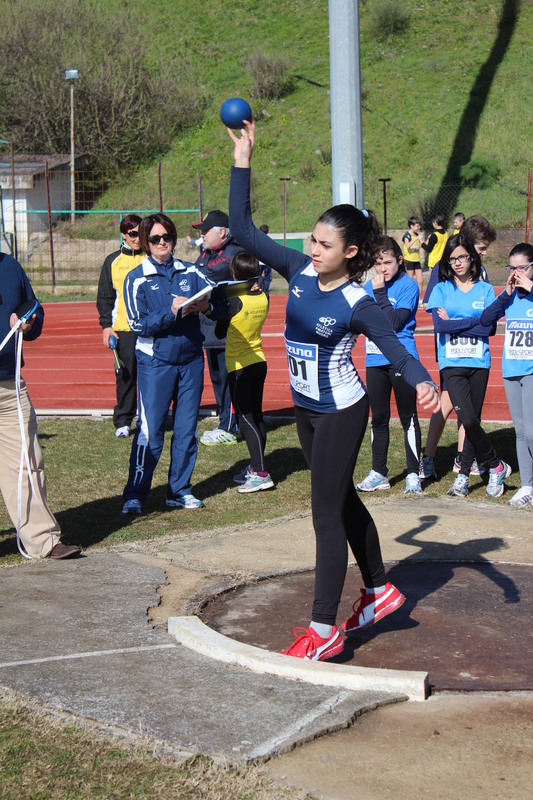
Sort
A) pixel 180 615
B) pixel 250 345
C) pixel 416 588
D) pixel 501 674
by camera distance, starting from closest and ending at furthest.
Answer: pixel 501 674 → pixel 180 615 → pixel 416 588 → pixel 250 345

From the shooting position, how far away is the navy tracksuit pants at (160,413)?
662 centimetres

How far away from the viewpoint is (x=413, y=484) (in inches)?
290

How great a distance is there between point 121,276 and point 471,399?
155 inches

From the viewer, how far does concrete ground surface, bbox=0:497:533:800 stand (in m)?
2.98

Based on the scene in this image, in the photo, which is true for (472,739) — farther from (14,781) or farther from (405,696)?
(14,781)

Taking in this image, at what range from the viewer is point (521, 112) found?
4056cm

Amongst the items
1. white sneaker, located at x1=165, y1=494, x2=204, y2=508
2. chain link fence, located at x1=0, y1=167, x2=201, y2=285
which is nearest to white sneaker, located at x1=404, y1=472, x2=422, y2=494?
white sneaker, located at x1=165, y1=494, x2=204, y2=508

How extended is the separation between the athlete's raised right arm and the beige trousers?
213 cm

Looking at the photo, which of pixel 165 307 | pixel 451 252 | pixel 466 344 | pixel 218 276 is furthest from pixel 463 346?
pixel 218 276

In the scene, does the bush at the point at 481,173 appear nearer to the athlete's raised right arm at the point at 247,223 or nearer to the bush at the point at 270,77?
the bush at the point at 270,77

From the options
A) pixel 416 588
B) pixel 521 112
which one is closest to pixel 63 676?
pixel 416 588

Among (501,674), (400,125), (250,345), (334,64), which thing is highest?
(400,125)

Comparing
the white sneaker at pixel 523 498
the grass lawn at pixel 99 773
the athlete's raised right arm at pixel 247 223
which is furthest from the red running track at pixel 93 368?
the grass lawn at pixel 99 773

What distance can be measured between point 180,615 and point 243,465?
3727 millimetres
